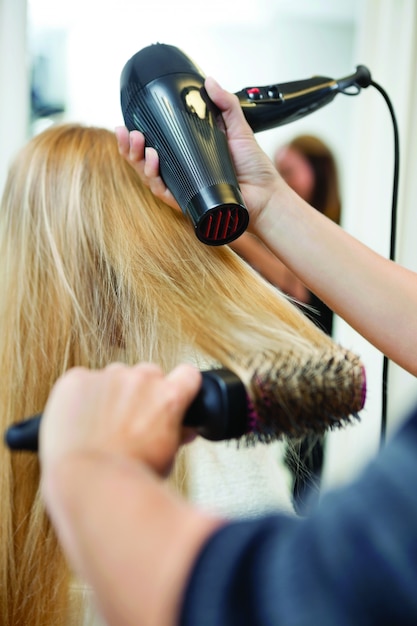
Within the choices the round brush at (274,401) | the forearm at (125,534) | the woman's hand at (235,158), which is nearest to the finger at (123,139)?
the woman's hand at (235,158)

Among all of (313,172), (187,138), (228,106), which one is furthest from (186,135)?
(313,172)

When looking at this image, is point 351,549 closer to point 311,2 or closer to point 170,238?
point 170,238

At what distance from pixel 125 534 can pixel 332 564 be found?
11cm

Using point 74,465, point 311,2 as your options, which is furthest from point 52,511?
point 311,2

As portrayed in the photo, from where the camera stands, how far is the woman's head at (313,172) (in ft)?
6.23

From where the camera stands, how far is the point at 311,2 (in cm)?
307

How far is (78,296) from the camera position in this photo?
0.80 meters

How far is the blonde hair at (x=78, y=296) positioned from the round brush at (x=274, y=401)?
147 mm

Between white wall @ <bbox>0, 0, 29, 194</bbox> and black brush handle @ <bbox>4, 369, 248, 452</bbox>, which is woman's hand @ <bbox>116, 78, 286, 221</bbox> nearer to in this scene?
black brush handle @ <bbox>4, 369, 248, 452</bbox>

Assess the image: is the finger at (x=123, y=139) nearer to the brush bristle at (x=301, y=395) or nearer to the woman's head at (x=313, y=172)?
the brush bristle at (x=301, y=395)

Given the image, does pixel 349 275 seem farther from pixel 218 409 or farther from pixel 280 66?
pixel 280 66

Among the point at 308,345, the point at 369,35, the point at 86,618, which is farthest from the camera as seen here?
the point at 369,35

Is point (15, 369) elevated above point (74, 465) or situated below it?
below

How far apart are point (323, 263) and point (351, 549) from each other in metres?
0.56
